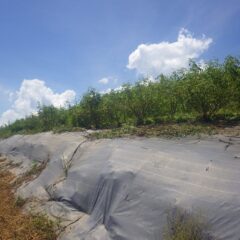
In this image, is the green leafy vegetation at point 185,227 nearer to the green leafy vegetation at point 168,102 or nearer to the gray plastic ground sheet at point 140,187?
the gray plastic ground sheet at point 140,187

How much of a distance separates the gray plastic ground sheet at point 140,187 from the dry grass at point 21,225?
0.34 metres

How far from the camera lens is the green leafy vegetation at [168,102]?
41.5 ft

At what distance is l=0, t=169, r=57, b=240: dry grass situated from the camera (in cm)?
702

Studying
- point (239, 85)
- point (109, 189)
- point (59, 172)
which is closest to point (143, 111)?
point (239, 85)

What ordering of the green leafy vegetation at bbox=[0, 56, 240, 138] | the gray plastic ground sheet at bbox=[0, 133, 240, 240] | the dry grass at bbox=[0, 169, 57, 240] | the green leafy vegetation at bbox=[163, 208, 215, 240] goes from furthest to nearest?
the green leafy vegetation at bbox=[0, 56, 240, 138], the dry grass at bbox=[0, 169, 57, 240], the gray plastic ground sheet at bbox=[0, 133, 240, 240], the green leafy vegetation at bbox=[163, 208, 215, 240]

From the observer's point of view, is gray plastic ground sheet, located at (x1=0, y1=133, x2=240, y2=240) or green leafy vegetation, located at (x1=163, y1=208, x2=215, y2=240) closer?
green leafy vegetation, located at (x1=163, y1=208, x2=215, y2=240)

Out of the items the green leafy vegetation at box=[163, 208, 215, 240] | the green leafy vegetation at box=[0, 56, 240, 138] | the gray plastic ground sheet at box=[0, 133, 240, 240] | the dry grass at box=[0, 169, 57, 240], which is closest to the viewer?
the green leafy vegetation at box=[163, 208, 215, 240]

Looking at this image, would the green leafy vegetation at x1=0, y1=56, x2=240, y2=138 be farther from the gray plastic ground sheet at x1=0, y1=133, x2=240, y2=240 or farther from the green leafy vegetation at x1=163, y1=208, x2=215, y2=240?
the green leafy vegetation at x1=163, y1=208, x2=215, y2=240

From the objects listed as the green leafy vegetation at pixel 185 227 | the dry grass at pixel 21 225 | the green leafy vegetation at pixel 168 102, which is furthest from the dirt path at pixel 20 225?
the green leafy vegetation at pixel 168 102

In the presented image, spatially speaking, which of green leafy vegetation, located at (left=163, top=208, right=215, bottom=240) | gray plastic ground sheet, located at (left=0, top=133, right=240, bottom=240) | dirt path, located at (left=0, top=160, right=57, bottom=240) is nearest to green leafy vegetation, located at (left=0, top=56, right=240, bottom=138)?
gray plastic ground sheet, located at (left=0, top=133, right=240, bottom=240)

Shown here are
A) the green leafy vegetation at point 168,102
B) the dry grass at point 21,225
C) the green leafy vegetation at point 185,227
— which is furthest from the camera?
the green leafy vegetation at point 168,102

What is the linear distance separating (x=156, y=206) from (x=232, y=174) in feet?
4.26

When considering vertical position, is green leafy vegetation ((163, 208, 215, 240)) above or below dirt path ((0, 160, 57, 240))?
above

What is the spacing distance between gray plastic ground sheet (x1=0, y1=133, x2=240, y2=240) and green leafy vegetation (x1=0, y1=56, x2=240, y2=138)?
8.78ft
